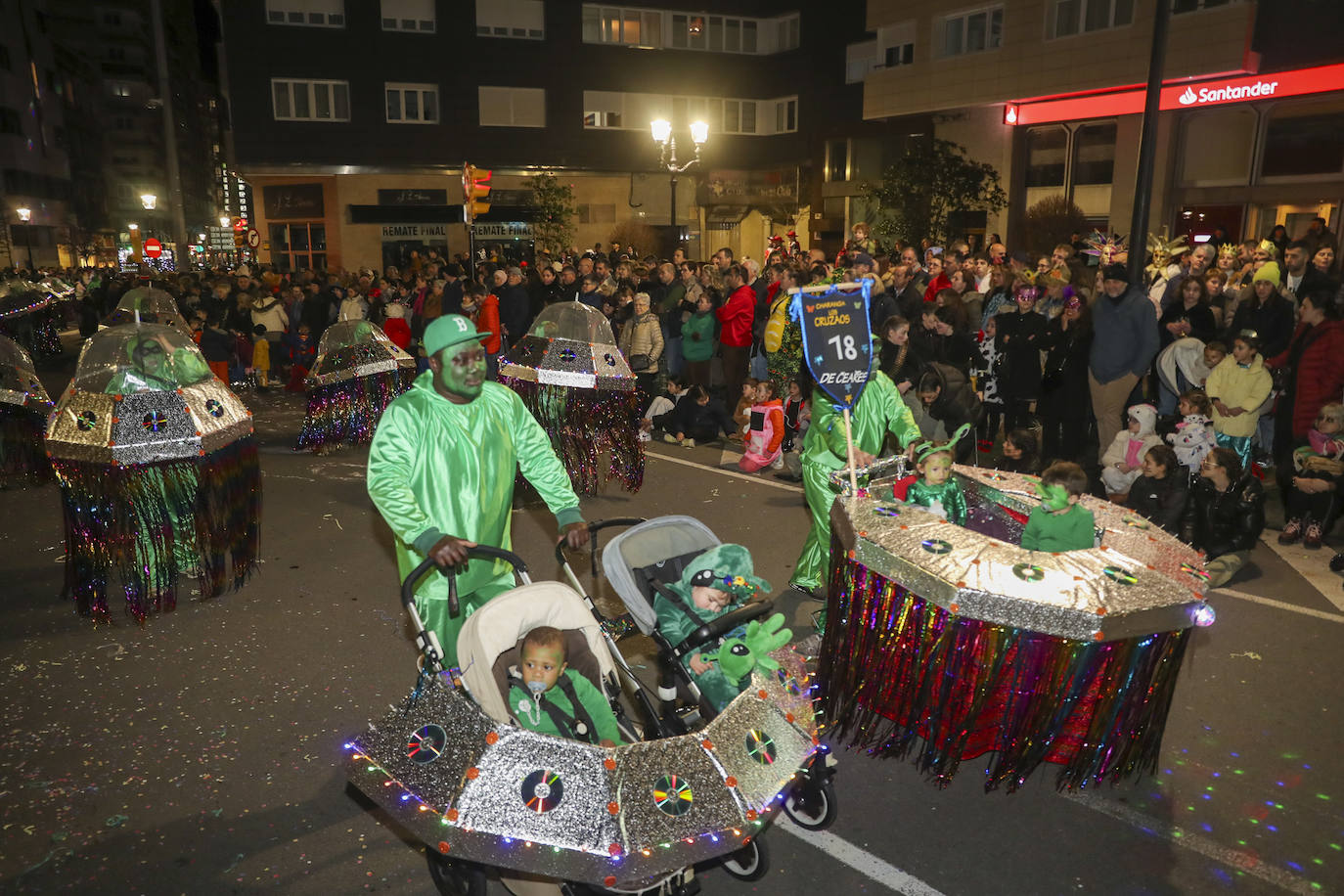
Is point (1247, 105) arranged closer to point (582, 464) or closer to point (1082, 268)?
point (1082, 268)

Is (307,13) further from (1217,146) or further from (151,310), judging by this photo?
(1217,146)

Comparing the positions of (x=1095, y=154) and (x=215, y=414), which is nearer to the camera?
(x=215, y=414)

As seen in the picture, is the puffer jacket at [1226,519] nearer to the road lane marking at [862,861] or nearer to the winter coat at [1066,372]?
the winter coat at [1066,372]

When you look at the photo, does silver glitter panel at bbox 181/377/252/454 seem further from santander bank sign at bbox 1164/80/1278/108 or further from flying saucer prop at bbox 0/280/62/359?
santander bank sign at bbox 1164/80/1278/108

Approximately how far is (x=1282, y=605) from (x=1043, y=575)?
334cm

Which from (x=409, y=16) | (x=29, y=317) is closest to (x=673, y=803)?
(x=29, y=317)

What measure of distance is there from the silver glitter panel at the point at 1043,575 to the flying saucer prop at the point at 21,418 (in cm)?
777

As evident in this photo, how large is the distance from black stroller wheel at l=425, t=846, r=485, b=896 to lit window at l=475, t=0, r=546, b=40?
1334 inches

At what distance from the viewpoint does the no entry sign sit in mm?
4789

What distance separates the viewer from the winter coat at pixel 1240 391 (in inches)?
301

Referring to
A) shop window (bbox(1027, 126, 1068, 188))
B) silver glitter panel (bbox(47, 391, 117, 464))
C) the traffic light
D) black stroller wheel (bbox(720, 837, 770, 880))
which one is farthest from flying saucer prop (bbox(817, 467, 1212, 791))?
shop window (bbox(1027, 126, 1068, 188))

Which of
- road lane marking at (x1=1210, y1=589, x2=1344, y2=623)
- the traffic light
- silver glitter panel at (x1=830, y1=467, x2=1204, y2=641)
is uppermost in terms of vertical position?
the traffic light

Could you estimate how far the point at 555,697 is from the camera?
333cm

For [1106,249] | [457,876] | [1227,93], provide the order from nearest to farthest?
[457,876]
[1106,249]
[1227,93]
